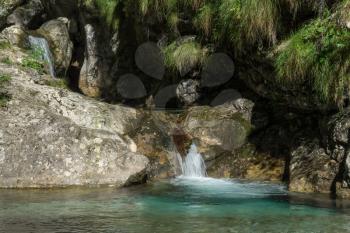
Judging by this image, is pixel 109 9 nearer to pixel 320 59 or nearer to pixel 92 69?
pixel 92 69

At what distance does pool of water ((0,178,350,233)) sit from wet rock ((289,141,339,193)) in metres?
0.37

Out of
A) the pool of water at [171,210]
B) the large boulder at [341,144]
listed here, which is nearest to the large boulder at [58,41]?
the pool of water at [171,210]

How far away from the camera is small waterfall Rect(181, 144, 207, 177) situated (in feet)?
40.7

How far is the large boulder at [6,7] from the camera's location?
66.5ft

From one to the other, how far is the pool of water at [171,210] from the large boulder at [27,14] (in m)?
12.4

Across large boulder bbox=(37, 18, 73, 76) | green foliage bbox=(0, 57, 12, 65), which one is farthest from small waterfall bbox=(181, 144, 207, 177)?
large boulder bbox=(37, 18, 73, 76)

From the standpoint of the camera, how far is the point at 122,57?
66.0ft

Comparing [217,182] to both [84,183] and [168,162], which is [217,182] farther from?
[84,183]

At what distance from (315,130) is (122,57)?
10.2m

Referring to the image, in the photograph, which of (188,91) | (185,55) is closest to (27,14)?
(188,91)

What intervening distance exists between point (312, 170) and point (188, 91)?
580 centimetres

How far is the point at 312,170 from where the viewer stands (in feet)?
34.1

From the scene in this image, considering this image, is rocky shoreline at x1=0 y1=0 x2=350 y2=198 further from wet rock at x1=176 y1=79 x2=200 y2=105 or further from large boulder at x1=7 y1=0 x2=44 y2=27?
large boulder at x1=7 y1=0 x2=44 y2=27

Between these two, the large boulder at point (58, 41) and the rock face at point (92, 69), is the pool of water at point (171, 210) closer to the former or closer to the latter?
the large boulder at point (58, 41)
